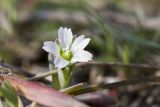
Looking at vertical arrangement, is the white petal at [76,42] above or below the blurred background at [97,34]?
below

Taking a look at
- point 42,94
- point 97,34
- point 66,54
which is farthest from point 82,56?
point 97,34

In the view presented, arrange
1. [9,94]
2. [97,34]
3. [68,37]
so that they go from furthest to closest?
[97,34] → [68,37] → [9,94]

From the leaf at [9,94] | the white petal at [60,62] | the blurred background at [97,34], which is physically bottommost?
the leaf at [9,94]

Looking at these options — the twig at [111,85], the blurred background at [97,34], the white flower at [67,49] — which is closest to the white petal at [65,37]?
the white flower at [67,49]

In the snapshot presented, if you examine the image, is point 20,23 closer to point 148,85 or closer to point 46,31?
point 46,31

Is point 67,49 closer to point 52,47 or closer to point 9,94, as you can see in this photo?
point 52,47

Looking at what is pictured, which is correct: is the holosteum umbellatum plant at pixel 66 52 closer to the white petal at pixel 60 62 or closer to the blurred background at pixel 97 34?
the white petal at pixel 60 62

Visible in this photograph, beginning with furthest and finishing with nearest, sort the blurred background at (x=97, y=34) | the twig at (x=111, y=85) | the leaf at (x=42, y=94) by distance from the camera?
the blurred background at (x=97, y=34) → the twig at (x=111, y=85) → the leaf at (x=42, y=94)
